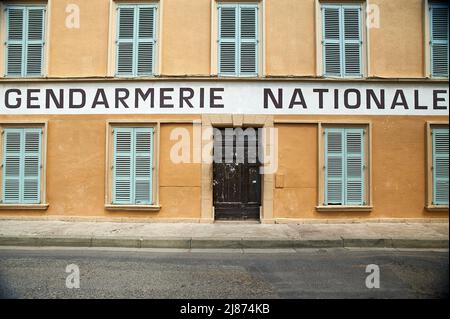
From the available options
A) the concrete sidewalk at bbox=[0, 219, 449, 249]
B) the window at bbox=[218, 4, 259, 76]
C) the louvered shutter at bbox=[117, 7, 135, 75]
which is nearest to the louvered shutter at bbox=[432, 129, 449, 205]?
the concrete sidewalk at bbox=[0, 219, 449, 249]

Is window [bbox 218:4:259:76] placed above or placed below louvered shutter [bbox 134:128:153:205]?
above

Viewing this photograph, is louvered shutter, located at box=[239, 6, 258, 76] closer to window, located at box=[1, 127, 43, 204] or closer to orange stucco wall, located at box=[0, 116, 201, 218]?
orange stucco wall, located at box=[0, 116, 201, 218]

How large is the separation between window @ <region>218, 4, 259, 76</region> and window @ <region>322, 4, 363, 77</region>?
1914 mm

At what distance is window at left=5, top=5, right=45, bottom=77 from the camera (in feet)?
33.7

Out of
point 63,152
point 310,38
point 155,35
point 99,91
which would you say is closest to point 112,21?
point 155,35

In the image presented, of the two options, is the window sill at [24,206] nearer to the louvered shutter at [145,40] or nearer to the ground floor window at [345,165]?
the louvered shutter at [145,40]

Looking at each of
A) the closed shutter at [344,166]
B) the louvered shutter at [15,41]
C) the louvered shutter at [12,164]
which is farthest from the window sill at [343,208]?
the louvered shutter at [15,41]

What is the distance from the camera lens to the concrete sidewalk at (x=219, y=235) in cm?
771

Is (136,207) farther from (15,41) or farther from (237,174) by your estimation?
Answer: (15,41)

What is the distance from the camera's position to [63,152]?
396 inches

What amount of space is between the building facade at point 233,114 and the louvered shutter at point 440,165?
38 millimetres
